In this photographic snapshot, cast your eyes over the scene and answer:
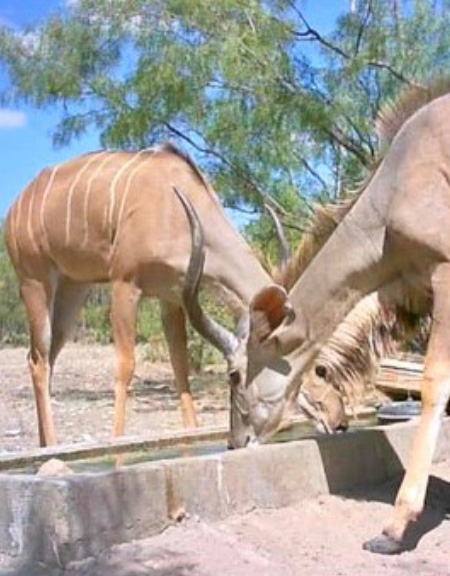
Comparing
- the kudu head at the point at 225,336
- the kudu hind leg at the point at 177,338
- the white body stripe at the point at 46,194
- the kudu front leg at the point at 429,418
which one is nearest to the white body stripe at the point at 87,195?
the white body stripe at the point at 46,194

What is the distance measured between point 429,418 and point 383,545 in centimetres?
52

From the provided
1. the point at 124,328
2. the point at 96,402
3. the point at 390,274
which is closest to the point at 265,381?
the point at 390,274

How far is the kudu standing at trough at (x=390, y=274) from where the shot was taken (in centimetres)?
423

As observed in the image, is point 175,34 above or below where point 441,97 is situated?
above

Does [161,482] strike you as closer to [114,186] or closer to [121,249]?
[121,249]

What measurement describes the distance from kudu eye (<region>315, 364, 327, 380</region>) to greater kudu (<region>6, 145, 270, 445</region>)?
912mm

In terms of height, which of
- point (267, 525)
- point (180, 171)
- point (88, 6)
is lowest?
point (267, 525)

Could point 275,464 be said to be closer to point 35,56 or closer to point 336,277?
point 336,277

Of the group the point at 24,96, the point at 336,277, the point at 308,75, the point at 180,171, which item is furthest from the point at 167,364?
the point at 336,277

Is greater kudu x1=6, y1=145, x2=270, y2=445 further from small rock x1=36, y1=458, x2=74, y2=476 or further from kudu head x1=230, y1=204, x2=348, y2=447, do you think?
small rock x1=36, y1=458, x2=74, y2=476

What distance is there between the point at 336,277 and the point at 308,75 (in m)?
6.15

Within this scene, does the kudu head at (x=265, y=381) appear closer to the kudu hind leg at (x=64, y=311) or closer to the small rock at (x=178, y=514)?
the small rock at (x=178, y=514)

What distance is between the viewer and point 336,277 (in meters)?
4.71

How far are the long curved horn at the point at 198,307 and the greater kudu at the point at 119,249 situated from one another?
94 millimetres
